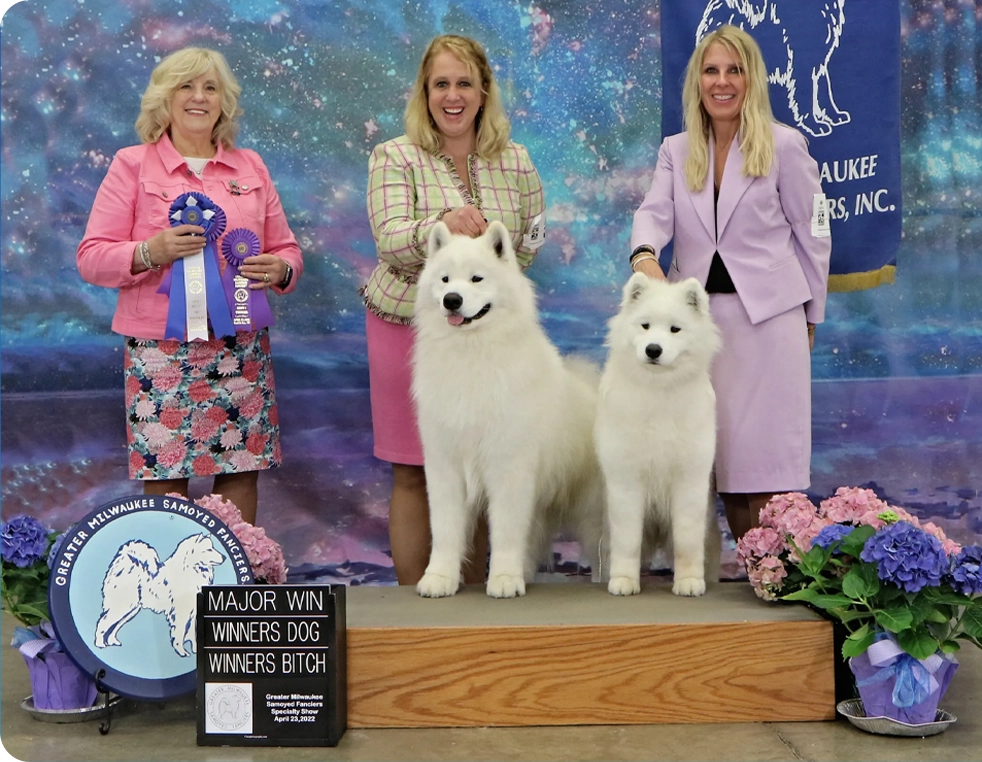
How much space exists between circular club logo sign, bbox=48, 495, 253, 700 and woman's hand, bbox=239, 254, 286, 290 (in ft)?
3.10

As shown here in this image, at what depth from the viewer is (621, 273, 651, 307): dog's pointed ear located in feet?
9.92

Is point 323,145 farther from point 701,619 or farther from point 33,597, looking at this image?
point 701,619

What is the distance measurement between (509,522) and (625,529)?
1.14 feet

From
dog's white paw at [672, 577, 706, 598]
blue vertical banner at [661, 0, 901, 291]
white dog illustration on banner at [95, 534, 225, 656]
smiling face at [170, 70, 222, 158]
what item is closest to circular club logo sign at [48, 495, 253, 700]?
white dog illustration on banner at [95, 534, 225, 656]

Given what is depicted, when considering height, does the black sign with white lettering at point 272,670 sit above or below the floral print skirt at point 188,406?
below

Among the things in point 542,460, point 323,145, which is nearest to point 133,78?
point 323,145

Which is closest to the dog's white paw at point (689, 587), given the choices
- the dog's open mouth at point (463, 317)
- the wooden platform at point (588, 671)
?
the wooden platform at point (588, 671)

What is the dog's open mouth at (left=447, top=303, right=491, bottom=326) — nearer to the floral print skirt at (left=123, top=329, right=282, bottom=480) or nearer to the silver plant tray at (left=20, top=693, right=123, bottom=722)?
the floral print skirt at (left=123, top=329, right=282, bottom=480)

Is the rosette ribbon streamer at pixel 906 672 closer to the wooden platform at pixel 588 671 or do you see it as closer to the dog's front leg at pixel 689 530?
the wooden platform at pixel 588 671

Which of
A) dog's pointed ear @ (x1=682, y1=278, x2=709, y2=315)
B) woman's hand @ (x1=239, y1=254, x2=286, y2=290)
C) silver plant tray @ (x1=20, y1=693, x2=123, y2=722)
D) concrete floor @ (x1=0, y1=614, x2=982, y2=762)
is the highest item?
woman's hand @ (x1=239, y1=254, x2=286, y2=290)

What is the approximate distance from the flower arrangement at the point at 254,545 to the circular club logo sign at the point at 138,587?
14 centimetres

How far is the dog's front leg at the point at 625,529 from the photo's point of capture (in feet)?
10.0

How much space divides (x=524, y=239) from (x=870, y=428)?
194 centimetres

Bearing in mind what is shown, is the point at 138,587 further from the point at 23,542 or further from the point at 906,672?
the point at 906,672
